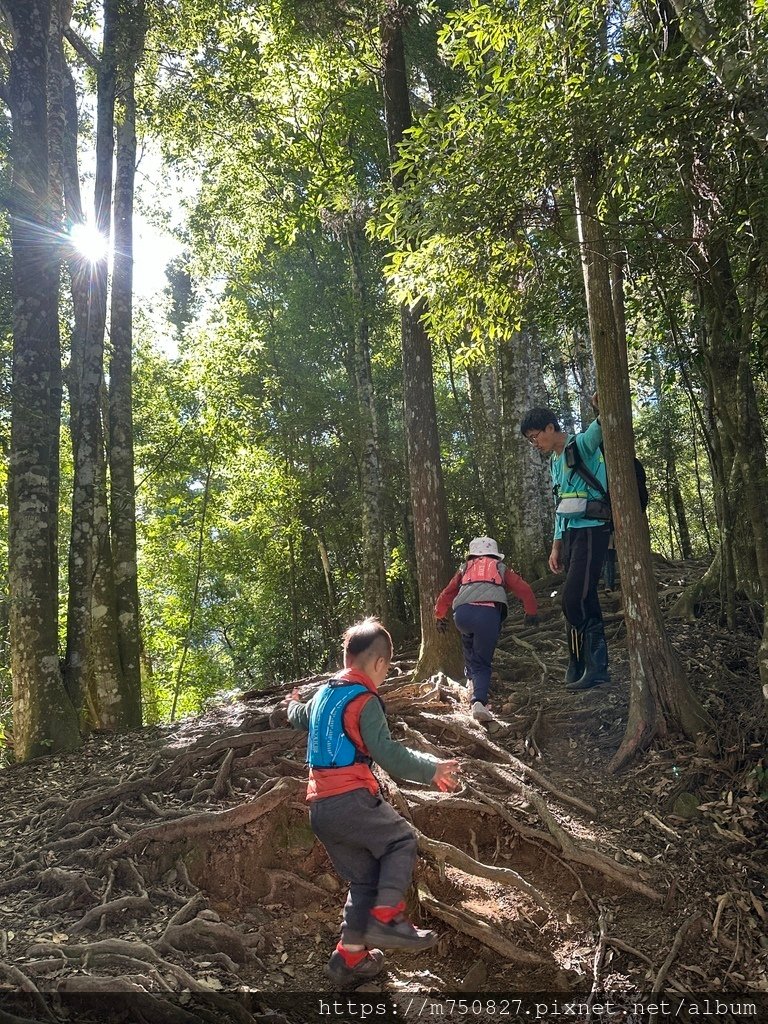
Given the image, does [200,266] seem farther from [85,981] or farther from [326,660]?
[85,981]

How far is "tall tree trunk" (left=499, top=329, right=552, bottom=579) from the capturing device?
11.1 meters

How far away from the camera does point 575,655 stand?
19.7ft

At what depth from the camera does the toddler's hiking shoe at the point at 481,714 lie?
5.41 metres

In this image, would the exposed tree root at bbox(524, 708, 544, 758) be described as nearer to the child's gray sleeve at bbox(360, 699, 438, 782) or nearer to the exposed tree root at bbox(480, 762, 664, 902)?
the exposed tree root at bbox(480, 762, 664, 902)

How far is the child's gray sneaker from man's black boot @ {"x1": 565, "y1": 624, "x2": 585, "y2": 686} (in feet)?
10.7

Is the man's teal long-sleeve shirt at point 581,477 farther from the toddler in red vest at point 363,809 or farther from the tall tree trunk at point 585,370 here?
the tall tree trunk at point 585,370

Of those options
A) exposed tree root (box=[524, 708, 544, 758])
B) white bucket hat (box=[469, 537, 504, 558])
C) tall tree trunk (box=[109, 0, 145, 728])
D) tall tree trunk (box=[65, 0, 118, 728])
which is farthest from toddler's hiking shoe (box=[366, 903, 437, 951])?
tall tree trunk (box=[109, 0, 145, 728])

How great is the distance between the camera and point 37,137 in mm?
7145

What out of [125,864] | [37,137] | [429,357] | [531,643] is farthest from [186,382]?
[125,864]

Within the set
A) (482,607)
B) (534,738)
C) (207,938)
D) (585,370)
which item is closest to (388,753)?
(207,938)

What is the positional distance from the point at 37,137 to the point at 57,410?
2842 millimetres

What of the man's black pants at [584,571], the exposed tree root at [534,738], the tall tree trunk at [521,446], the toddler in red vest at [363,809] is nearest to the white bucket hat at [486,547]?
the man's black pants at [584,571]

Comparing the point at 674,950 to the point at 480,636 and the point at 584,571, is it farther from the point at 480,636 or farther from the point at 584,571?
the point at 584,571

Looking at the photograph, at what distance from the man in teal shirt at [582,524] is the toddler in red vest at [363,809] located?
9.54ft
